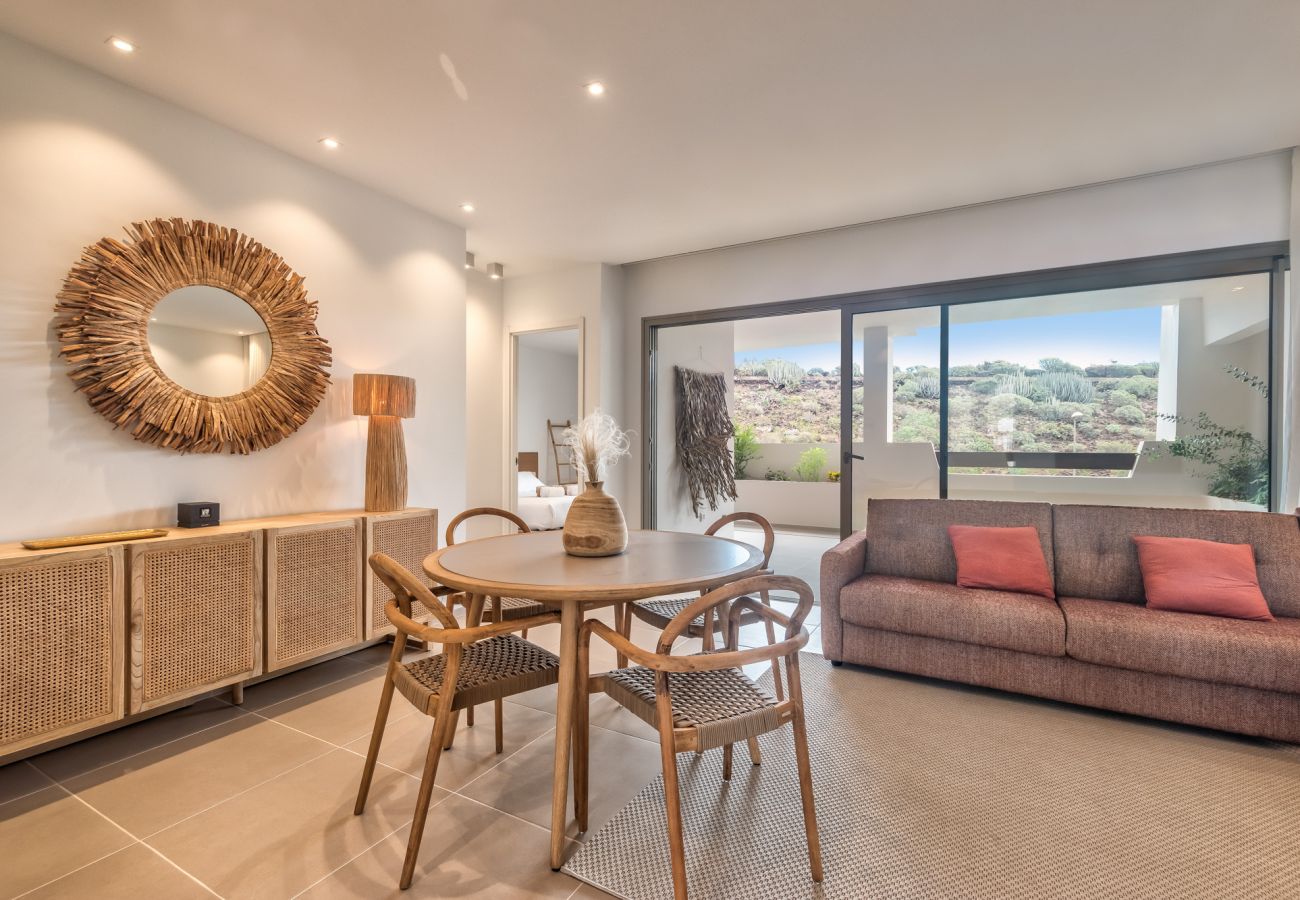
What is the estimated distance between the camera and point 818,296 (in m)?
4.46

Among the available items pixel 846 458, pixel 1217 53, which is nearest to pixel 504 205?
pixel 846 458

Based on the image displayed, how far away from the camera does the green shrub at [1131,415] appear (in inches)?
143

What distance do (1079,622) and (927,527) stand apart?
33.7 inches

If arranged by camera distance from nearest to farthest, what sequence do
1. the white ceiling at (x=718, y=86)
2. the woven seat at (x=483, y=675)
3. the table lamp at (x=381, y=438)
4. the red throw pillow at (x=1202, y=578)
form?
the woven seat at (x=483, y=675)
the white ceiling at (x=718, y=86)
the red throw pillow at (x=1202, y=578)
the table lamp at (x=381, y=438)

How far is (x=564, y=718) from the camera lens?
1637 mm

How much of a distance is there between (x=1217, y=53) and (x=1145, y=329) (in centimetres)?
171

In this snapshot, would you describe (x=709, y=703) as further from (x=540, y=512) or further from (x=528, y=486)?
(x=528, y=486)

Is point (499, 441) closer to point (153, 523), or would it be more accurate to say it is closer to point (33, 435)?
point (153, 523)

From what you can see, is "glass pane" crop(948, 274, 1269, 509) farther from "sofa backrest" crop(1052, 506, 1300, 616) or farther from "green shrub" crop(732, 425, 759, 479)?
"green shrub" crop(732, 425, 759, 479)

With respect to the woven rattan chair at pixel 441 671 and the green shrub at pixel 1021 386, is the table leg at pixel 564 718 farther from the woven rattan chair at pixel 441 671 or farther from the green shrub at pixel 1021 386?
the green shrub at pixel 1021 386

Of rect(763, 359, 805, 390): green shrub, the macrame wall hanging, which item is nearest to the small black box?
the macrame wall hanging

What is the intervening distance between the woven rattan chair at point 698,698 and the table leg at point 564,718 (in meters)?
0.04

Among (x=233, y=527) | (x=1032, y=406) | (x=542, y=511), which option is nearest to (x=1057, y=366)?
(x=1032, y=406)

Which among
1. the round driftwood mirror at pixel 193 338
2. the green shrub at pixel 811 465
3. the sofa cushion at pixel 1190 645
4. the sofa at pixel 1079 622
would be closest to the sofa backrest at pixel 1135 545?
the sofa at pixel 1079 622
